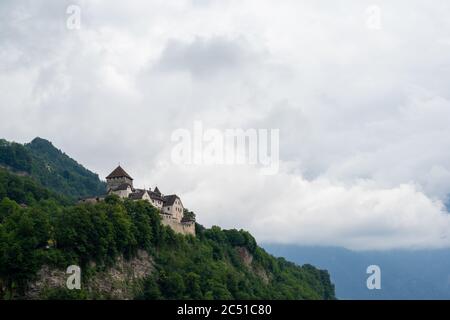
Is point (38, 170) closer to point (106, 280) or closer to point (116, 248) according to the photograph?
point (116, 248)

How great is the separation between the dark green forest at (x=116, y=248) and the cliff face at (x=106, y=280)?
38 centimetres

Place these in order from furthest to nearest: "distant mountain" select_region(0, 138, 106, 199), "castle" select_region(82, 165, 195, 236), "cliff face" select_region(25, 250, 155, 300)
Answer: "distant mountain" select_region(0, 138, 106, 199) → "castle" select_region(82, 165, 195, 236) → "cliff face" select_region(25, 250, 155, 300)

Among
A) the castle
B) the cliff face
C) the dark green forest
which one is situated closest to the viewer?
the cliff face

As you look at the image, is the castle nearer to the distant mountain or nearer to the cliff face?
the cliff face

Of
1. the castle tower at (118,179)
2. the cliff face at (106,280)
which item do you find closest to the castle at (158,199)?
the castle tower at (118,179)

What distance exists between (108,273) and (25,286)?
37.1ft

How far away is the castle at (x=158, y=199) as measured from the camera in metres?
103

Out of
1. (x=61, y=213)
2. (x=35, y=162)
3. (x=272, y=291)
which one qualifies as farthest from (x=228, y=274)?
(x=35, y=162)

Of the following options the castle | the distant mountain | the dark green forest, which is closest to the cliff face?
the dark green forest

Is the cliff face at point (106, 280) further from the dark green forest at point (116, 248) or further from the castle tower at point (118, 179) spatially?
the castle tower at point (118, 179)

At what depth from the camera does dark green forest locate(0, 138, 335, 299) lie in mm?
77562

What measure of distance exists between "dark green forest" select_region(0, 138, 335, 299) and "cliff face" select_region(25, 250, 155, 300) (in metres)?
0.38

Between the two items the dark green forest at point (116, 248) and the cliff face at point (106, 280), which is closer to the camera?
the cliff face at point (106, 280)
